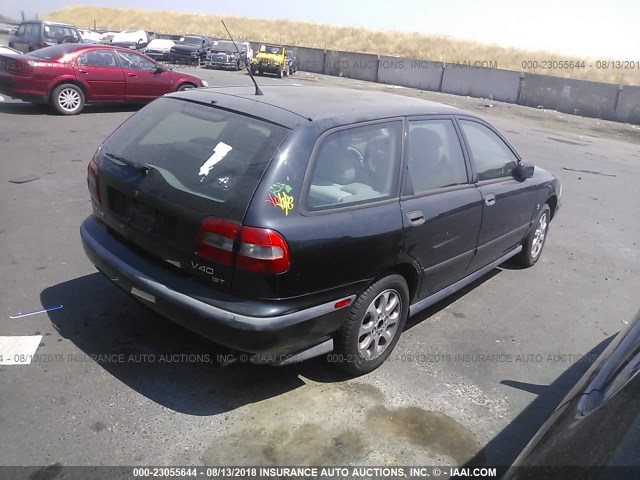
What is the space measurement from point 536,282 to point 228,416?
369 centimetres

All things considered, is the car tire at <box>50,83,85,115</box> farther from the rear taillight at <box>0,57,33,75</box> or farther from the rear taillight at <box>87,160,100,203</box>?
the rear taillight at <box>87,160,100,203</box>

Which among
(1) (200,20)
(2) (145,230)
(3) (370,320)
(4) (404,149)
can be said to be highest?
(1) (200,20)

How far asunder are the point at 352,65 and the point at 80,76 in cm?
2418

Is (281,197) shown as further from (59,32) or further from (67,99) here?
(59,32)

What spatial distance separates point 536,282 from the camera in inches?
221

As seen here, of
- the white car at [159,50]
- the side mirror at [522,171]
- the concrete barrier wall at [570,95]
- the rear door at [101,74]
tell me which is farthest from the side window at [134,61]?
the concrete barrier wall at [570,95]

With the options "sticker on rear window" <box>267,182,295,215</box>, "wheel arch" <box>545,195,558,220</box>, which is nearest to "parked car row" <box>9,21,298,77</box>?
"wheel arch" <box>545,195,558,220</box>

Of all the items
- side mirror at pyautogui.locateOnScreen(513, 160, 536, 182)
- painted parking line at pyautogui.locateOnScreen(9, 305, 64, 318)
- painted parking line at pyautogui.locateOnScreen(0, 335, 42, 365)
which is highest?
side mirror at pyautogui.locateOnScreen(513, 160, 536, 182)

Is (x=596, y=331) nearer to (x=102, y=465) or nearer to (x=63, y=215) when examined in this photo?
(x=102, y=465)

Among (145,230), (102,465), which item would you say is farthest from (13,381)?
(145,230)

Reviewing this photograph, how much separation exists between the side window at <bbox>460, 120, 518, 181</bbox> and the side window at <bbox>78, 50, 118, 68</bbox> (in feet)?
33.3

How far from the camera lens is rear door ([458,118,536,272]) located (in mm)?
4562

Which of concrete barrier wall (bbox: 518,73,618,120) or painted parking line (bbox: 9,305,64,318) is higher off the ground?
concrete barrier wall (bbox: 518,73,618,120)

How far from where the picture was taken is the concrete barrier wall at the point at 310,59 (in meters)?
36.1
